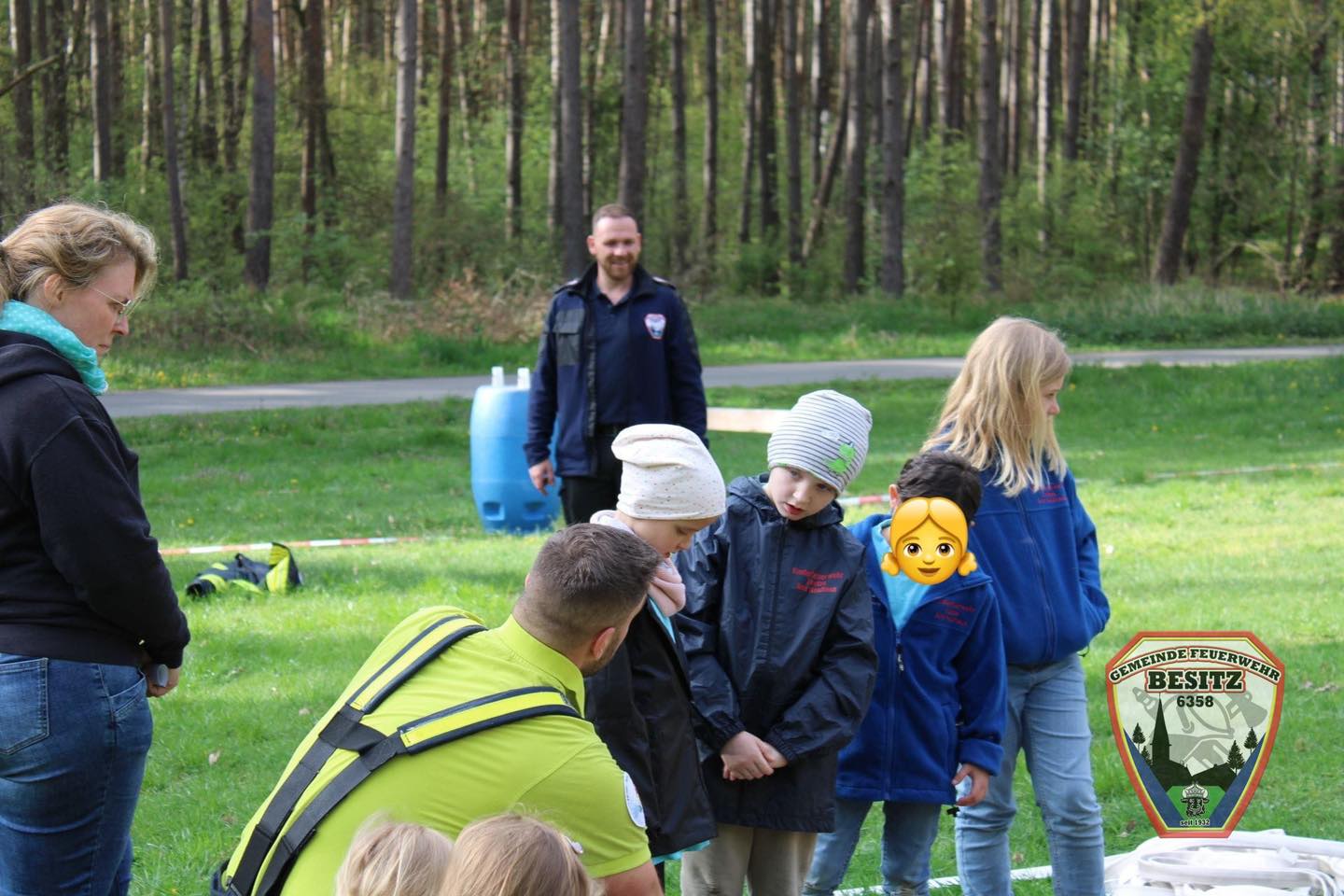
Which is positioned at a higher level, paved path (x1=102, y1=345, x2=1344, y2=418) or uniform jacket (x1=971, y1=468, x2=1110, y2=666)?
uniform jacket (x1=971, y1=468, x2=1110, y2=666)

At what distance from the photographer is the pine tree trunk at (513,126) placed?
120 ft

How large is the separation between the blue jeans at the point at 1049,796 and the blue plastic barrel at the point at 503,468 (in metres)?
7.13

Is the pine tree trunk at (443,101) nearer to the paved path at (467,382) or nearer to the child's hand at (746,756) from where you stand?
the paved path at (467,382)

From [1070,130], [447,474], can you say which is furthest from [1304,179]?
[447,474]

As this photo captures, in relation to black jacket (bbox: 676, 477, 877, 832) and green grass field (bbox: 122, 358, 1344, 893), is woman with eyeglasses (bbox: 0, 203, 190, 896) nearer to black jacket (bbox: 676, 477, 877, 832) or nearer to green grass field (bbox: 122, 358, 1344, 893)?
black jacket (bbox: 676, 477, 877, 832)

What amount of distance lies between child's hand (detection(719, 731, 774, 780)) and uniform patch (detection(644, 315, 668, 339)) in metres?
3.85

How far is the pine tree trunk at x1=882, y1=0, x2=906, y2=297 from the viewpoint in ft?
97.5

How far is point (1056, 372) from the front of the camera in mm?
4145

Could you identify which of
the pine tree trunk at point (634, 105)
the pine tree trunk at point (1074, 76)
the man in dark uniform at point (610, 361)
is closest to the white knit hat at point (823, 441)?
the man in dark uniform at point (610, 361)

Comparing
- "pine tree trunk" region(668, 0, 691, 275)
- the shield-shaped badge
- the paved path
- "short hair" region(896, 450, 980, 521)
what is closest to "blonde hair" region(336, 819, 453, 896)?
"short hair" region(896, 450, 980, 521)

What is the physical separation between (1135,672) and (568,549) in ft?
7.25

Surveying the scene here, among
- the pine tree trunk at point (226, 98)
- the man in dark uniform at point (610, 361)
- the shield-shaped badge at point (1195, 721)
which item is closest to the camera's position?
the shield-shaped badge at point (1195, 721)

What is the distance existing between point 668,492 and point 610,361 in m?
3.88

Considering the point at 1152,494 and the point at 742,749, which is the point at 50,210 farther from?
the point at 1152,494
